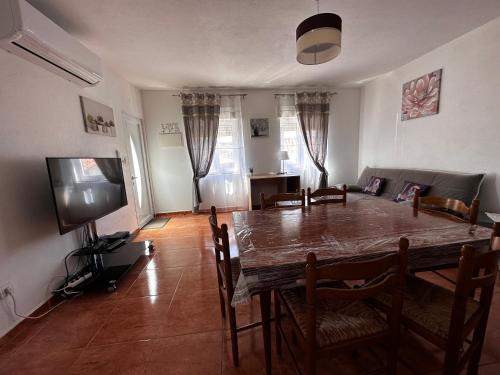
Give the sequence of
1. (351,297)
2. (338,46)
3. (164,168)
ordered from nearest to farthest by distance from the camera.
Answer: (351,297)
(338,46)
(164,168)

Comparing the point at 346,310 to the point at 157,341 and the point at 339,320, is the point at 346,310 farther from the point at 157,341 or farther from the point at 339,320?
the point at 157,341

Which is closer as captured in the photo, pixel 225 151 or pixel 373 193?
pixel 373 193

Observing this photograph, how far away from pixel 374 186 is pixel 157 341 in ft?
11.4

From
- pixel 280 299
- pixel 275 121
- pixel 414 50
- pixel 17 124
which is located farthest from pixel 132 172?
pixel 414 50

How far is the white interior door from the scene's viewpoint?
3661 millimetres

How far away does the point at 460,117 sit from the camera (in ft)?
8.59

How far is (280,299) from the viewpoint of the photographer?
1218 mm

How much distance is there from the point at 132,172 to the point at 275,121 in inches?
111

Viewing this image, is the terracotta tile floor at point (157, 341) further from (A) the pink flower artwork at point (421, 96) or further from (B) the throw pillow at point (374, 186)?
(A) the pink flower artwork at point (421, 96)

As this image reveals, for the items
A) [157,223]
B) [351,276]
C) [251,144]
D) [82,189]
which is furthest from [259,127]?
[351,276]

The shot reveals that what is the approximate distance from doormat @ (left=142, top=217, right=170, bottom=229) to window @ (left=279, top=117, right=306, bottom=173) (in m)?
2.64

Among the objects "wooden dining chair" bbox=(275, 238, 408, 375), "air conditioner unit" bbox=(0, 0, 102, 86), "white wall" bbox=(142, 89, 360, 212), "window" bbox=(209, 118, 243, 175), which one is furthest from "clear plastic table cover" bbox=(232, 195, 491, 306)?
"white wall" bbox=(142, 89, 360, 212)

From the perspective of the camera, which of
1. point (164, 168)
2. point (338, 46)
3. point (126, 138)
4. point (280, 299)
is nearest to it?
point (280, 299)

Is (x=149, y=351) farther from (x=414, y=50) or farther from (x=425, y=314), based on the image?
(x=414, y=50)
